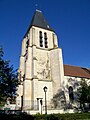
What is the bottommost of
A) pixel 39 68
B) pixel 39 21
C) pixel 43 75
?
pixel 43 75

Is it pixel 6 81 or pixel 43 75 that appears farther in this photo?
pixel 43 75

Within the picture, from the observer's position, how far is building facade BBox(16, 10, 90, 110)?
27.8 metres

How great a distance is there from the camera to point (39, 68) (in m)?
31.4

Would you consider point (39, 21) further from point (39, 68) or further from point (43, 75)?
point (43, 75)

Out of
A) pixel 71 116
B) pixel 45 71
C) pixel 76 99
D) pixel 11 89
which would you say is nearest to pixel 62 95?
pixel 76 99

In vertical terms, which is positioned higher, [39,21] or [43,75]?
[39,21]

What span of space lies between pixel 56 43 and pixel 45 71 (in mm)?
8975

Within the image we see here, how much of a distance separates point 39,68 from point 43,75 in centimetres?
175

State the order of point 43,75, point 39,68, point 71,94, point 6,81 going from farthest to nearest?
1. point 39,68
2. point 43,75
3. point 71,94
4. point 6,81

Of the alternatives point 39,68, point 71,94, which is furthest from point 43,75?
point 71,94

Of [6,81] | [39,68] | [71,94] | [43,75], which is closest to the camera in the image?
[6,81]

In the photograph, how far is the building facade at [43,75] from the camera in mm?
27781

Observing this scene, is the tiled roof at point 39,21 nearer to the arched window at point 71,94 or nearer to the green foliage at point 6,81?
the arched window at point 71,94

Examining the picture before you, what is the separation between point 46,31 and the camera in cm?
3766
